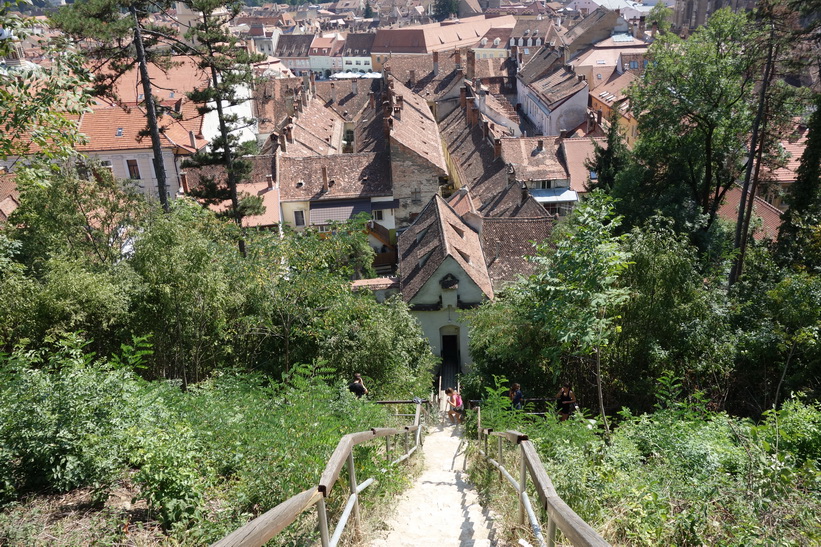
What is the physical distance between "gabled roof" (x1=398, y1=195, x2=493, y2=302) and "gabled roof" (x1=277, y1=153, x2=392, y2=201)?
9.23 meters

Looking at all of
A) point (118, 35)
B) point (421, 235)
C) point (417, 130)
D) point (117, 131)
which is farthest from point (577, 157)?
point (118, 35)

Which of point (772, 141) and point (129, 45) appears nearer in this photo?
point (129, 45)

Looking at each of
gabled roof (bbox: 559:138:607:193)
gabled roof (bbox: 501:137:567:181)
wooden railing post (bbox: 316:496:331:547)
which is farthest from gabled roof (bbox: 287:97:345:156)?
wooden railing post (bbox: 316:496:331:547)

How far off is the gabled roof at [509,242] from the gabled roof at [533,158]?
1216cm

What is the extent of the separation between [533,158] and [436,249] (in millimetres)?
22547

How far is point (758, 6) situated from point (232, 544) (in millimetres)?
26147

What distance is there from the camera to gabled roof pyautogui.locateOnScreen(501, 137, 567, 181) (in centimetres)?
4544

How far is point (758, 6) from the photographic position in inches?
890

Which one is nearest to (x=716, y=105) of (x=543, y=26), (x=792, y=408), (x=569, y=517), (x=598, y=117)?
(x=792, y=408)

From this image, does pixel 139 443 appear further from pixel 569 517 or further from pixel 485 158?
pixel 485 158

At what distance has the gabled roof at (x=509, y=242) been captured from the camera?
30328mm

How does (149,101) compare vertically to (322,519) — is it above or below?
above

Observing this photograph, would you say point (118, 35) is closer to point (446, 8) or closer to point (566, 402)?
point (566, 402)

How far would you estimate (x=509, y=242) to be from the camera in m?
31.7
